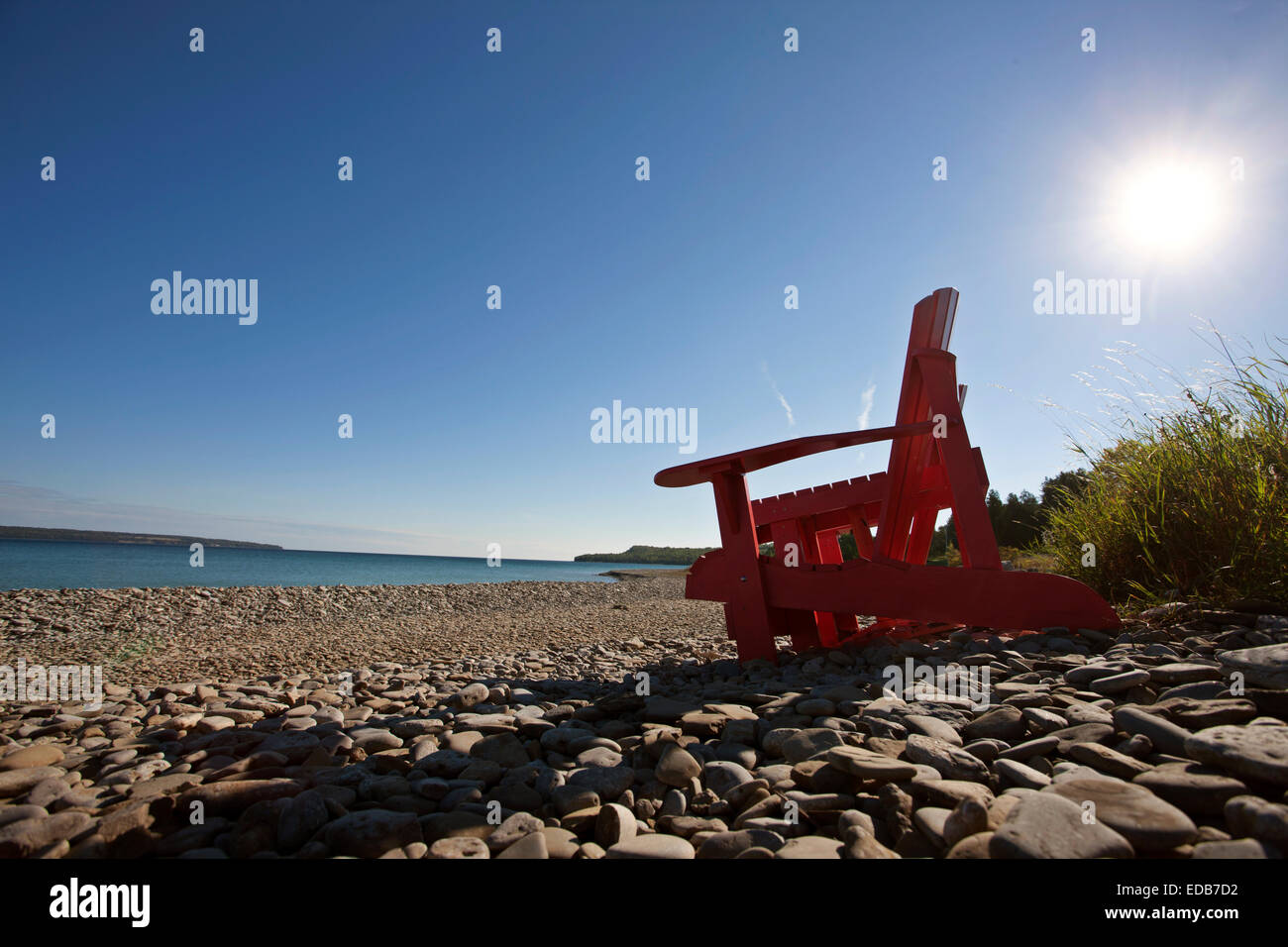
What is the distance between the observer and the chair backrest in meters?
4.04

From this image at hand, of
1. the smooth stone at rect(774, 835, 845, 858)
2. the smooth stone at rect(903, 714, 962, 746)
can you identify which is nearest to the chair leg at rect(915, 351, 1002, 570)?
the smooth stone at rect(903, 714, 962, 746)

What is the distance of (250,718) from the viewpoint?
3057 millimetres

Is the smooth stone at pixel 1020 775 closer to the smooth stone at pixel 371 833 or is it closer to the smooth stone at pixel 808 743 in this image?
the smooth stone at pixel 808 743

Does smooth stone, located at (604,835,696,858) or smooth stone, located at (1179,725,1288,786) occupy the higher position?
smooth stone, located at (1179,725,1288,786)

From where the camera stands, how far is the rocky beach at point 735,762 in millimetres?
1373

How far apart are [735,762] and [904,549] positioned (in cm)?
299

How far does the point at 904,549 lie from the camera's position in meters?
4.43

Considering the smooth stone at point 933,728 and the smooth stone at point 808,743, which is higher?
the smooth stone at point 933,728

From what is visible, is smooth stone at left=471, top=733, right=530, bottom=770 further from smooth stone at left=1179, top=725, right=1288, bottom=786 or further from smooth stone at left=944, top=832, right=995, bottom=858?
smooth stone at left=1179, top=725, right=1288, bottom=786

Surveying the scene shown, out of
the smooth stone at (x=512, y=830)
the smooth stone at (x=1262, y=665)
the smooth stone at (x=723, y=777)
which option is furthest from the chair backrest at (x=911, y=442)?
the smooth stone at (x=512, y=830)

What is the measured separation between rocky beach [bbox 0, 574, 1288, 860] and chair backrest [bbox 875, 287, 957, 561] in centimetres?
96

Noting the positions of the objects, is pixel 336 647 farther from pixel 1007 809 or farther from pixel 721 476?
pixel 1007 809
